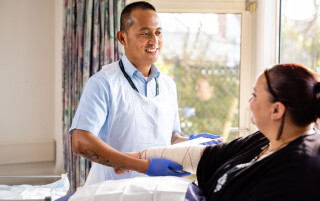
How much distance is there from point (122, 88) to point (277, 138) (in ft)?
2.78

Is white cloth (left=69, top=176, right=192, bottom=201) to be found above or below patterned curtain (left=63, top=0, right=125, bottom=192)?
below

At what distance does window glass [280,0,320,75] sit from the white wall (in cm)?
171

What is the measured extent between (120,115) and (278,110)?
2.82 ft

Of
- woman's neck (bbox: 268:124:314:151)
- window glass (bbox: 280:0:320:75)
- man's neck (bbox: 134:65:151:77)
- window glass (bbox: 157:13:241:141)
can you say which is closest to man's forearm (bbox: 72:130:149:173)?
man's neck (bbox: 134:65:151:77)

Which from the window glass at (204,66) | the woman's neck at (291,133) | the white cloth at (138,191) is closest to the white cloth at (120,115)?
the white cloth at (138,191)

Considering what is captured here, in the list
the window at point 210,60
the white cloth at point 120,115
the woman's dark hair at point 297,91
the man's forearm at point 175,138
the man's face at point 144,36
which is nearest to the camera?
the woman's dark hair at point 297,91

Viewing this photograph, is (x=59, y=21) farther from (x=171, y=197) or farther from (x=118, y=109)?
(x=171, y=197)

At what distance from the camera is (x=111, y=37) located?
3059 millimetres

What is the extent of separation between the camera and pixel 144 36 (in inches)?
79.2

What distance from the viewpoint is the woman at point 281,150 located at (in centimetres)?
114

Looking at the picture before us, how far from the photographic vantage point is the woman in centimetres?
114

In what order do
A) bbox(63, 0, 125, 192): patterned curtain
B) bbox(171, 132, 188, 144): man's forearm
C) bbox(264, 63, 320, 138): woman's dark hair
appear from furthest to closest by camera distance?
bbox(63, 0, 125, 192): patterned curtain, bbox(171, 132, 188, 144): man's forearm, bbox(264, 63, 320, 138): woman's dark hair

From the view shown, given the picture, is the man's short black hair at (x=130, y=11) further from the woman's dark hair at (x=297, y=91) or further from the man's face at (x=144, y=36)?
the woman's dark hair at (x=297, y=91)

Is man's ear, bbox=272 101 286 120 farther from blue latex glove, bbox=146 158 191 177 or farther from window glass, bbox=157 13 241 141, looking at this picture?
window glass, bbox=157 13 241 141
